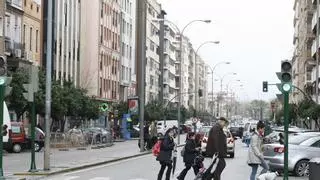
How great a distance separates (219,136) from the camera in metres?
16.4

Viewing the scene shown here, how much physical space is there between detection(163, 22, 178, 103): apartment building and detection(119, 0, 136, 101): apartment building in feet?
116

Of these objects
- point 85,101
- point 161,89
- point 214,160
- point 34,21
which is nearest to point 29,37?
point 34,21

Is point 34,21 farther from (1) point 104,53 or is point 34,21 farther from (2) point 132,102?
(1) point 104,53

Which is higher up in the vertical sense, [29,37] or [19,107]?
[29,37]

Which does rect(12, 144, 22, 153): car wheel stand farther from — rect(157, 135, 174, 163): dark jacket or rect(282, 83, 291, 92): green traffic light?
rect(282, 83, 291, 92): green traffic light

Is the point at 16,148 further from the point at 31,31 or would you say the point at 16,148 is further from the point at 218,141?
the point at 218,141

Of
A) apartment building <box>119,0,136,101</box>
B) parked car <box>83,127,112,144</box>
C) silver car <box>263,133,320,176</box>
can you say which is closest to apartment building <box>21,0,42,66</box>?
parked car <box>83,127,112,144</box>

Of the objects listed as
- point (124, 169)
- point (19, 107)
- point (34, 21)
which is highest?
point (34, 21)

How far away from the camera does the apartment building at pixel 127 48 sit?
314ft

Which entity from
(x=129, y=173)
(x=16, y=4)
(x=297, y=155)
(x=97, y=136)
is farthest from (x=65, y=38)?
(x=297, y=155)

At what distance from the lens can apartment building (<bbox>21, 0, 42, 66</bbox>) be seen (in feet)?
184

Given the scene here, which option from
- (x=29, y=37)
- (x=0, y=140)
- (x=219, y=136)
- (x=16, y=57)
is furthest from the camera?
(x=29, y=37)

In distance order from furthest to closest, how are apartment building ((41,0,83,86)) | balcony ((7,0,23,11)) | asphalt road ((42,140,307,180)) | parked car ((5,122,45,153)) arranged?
apartment building ((41,0,83,86)), balcony ((7,0,23,11)), parked car ((5,122,45,153)), asphalt road ((42,140,307,180))

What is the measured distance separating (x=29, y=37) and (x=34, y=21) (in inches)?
80.3
